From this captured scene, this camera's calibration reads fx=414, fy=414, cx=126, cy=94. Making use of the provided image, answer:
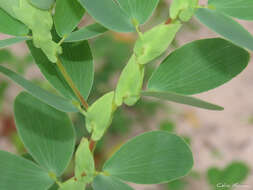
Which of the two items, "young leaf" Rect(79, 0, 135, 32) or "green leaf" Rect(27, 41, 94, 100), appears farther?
"green leaf" Rect(27, 41, 94, 100)

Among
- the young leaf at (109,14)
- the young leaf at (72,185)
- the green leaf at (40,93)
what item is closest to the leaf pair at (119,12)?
the young leaf at (109,14)

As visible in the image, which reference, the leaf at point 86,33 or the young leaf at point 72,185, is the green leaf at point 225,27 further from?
the young leaf at point 72,185

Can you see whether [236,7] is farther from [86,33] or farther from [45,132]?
[45,132]

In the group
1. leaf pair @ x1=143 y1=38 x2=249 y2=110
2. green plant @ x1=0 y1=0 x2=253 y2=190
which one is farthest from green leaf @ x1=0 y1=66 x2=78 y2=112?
leaf pair @ x1=143 y1=38 x2=249 y2=110

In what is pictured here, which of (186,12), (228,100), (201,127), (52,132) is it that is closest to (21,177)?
(52,132)

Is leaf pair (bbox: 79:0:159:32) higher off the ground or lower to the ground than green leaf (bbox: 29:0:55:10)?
lower

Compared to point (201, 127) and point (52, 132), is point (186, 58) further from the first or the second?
point (201, 127)

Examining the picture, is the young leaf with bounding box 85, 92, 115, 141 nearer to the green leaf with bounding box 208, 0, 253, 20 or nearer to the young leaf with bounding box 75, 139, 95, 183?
the young leaf with bounding box 75, 139, 95, 183
